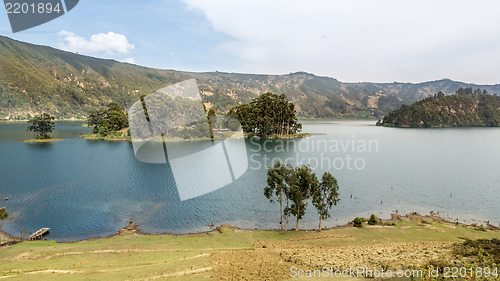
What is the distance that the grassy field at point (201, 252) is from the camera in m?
24.6

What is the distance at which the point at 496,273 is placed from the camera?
17844mm

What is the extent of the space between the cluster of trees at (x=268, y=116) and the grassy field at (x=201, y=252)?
4707 inches

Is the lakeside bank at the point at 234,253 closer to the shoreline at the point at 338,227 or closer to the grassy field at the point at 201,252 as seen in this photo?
the grassy field at the point at 201,252

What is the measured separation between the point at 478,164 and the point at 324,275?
105 meters

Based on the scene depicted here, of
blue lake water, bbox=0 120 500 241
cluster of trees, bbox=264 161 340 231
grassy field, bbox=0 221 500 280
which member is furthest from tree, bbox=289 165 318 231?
blue lake water, bbox=0 120 500 241

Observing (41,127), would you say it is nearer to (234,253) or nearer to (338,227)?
(234,253)

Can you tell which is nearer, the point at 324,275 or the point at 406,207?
the point at 324,275

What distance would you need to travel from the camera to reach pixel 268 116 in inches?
6363

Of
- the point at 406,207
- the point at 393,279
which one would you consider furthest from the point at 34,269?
the point at 406,207

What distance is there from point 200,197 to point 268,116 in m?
108

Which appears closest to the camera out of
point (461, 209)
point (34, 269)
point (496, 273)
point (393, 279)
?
point (496, 273)

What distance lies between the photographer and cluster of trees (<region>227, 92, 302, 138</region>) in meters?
161

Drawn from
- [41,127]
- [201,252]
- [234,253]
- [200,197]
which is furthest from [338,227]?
[41,127]

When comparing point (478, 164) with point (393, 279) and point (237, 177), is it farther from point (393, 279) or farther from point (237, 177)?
point (393, 279)
